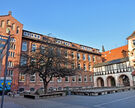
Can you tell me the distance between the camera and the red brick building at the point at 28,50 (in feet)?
84.1

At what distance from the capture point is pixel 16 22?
1126 inches

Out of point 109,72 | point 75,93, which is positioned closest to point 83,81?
point 109,72

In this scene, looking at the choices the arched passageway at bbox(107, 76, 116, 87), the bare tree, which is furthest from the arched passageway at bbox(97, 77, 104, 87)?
the bare tree

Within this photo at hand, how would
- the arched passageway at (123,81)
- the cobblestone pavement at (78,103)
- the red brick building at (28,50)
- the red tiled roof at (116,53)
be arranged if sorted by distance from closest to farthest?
the cobblestone pavement at (78,103)
the red brick building at (28,50)
the arched passageway at (123,81)
the red tiled roof at (116,53)

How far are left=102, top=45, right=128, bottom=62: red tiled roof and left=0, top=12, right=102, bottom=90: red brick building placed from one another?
29.0ft

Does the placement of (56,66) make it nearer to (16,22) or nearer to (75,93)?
(75,93)

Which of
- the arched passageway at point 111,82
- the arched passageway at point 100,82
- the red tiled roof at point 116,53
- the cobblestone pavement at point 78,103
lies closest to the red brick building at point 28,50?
the arched passageway at point 100,82

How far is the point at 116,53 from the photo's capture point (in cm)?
4550

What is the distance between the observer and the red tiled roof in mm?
42219

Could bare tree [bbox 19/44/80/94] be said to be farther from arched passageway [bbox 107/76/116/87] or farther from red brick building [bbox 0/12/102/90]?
arched passageway [bbox 107/76/116/87]

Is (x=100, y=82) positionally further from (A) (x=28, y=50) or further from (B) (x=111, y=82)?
(A) (x=28, y=50)

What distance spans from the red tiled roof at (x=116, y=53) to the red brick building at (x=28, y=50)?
8846 mm

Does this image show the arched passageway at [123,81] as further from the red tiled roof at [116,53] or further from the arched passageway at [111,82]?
the red tiled roof at [116,53]

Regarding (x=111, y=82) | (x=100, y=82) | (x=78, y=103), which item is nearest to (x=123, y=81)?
(x=111, y=82)
